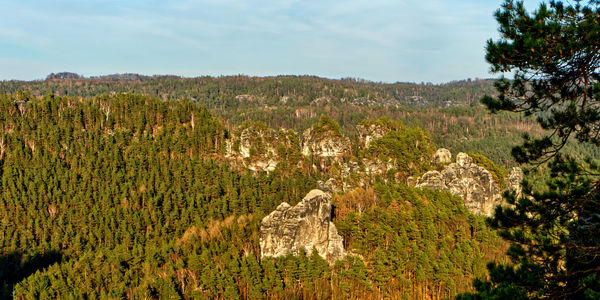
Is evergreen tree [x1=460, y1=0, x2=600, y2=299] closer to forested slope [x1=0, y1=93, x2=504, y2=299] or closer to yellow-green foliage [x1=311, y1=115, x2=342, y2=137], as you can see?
forested slope [x1=0, y1=93, x2=504, y2=299]

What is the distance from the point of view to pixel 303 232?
5747cm

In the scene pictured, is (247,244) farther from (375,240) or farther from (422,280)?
(422,280)

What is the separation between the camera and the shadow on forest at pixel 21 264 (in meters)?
67.6

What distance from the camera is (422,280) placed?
49.9 m

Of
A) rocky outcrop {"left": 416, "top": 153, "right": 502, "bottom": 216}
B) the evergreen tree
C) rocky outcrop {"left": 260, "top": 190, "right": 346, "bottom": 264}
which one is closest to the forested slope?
rocky outcrop {"left": 260, "top": 190, "right": 346, "bottom": 264}

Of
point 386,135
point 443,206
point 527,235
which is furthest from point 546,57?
point 386,135

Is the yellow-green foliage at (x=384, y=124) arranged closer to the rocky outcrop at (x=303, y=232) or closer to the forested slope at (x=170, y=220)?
the forested slope at (x=170, y=220)

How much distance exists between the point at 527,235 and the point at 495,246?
4853cm

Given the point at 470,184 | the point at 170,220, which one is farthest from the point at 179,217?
the point at 470,184

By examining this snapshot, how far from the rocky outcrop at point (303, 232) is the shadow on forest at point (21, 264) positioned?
41397mm

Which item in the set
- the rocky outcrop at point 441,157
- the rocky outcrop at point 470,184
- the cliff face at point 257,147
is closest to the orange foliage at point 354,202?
the rocky outcrop at point 470,184

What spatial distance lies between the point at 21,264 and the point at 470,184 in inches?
3287

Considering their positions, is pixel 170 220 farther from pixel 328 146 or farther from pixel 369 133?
pixel 369 133

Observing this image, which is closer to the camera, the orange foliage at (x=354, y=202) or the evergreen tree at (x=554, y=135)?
the evergreen tree at (x=554, y=135)
